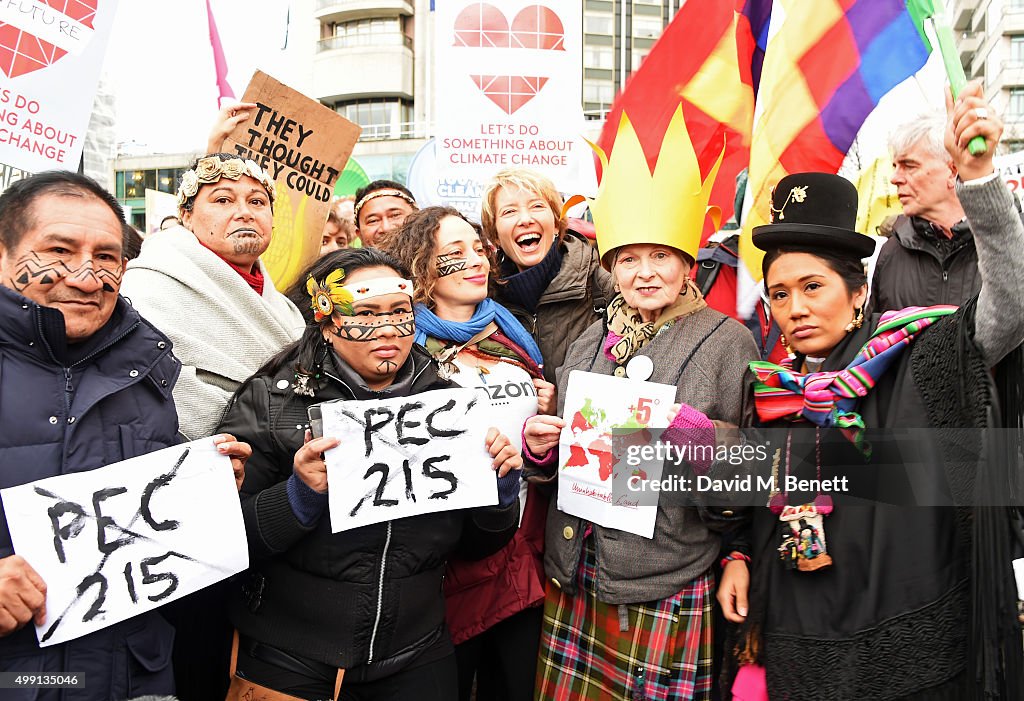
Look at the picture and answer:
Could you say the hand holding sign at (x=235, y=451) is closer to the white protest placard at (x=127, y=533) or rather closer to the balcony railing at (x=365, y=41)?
the white protest placard at (x=127, y=533)

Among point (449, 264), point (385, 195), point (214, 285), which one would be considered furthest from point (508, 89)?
point (214, 285)

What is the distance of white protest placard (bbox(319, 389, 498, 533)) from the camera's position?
2.44 meters

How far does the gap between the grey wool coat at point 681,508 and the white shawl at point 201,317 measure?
4.72ft

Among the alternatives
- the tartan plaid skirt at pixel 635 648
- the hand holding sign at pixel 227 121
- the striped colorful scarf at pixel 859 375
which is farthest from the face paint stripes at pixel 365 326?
the hand holding sign at pixel 227 121

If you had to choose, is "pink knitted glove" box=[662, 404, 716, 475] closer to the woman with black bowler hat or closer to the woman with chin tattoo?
the woman with black bowler hat

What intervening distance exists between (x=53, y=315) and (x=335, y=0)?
40.6m

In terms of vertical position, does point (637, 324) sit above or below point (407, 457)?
above

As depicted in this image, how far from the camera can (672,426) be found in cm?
262

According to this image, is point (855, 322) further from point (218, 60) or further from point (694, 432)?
point (218, 60)

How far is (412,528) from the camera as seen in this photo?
2.60 meters

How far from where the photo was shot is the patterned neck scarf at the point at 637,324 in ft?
9.55

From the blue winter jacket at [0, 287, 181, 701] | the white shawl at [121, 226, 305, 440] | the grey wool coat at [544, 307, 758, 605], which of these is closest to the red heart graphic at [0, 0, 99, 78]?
the white shawl at [121, 226, 305, 440]

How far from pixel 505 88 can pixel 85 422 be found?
4.06 m

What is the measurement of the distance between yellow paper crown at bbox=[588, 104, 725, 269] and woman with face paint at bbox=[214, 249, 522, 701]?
2.78 feet
